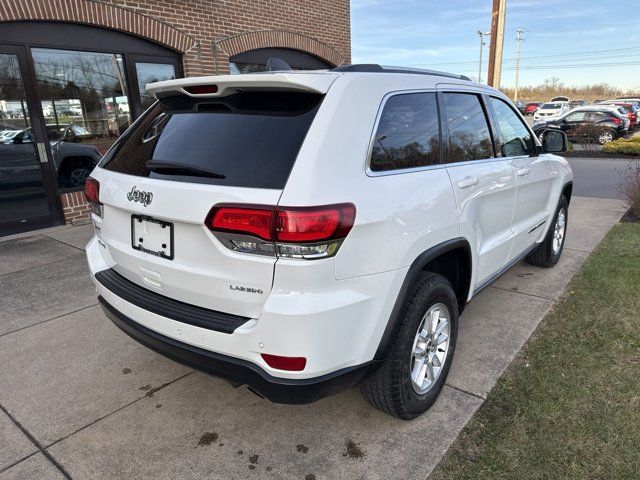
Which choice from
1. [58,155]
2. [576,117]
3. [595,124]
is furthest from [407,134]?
[576,117]

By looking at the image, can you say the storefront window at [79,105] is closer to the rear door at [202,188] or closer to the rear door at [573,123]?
the rear door at [202,188]

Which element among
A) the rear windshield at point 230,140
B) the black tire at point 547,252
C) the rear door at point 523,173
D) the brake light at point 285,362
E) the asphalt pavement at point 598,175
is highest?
the rear windshield at point 230,140

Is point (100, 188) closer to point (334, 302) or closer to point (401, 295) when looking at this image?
point (334, 302)

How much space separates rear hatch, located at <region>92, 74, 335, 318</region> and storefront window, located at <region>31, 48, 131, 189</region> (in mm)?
5115

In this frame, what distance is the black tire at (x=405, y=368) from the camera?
7.70 feet

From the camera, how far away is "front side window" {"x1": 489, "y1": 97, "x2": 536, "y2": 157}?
3.58 metres

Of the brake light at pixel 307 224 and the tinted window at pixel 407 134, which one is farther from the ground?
the tinted window at pixel 407 134

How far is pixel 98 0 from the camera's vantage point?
661cm

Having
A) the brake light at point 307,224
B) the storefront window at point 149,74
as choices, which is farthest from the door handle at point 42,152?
the brake light at point 307,224

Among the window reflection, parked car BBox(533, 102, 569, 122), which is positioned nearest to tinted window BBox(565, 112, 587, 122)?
parked car BBox(533, 102, 569, 122)

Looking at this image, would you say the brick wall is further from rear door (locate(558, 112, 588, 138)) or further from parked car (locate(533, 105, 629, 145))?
rear door (locate(558, 112, 588, 138))

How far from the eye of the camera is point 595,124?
61.6 feet

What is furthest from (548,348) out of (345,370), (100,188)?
(100,188)

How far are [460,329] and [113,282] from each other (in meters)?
2.53
